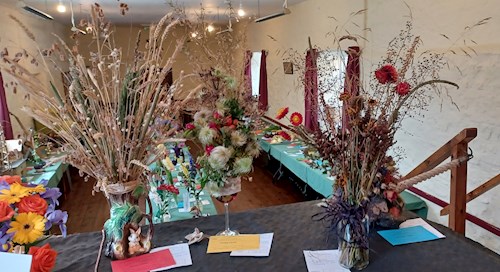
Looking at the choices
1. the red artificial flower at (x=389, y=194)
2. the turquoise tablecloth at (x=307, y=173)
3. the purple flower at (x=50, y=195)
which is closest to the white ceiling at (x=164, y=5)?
the turquoise tablecloth at (x=307, y=173)

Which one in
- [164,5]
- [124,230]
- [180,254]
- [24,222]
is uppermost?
[164,5]

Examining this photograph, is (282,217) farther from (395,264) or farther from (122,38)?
(122,38)

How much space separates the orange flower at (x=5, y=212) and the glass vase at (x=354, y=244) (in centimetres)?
103

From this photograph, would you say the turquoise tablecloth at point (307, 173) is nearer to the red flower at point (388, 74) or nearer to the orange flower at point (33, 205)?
the red flower at point (388, 74)

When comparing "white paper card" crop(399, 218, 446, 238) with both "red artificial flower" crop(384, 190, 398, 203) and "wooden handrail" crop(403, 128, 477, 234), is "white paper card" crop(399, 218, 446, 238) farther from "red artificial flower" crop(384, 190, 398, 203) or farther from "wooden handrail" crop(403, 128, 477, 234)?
"wooden handrail" crop(403, 128, 477, 234)

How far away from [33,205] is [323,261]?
983 mm

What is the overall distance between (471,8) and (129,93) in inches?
108

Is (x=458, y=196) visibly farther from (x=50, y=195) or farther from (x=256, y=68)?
(x=256, y=68)

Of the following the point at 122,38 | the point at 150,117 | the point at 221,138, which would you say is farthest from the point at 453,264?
the point at 122,38

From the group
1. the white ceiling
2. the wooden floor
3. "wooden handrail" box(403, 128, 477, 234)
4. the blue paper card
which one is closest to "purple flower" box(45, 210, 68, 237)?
the blue paper card

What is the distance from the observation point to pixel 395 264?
1295mm

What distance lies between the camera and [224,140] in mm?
1479

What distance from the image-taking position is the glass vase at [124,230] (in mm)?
1332

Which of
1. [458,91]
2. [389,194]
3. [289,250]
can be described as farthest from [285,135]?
[389,194]
